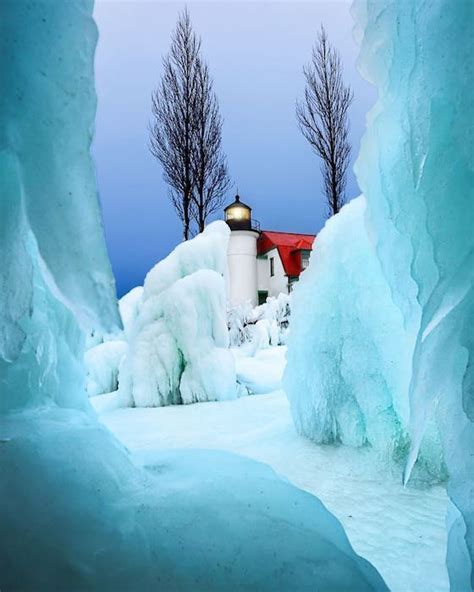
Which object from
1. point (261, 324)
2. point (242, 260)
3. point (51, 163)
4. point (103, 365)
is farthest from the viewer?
point (242, 260)

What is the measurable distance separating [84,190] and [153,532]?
1089mm

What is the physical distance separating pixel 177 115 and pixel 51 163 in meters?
14.1

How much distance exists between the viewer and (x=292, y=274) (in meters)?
17.0

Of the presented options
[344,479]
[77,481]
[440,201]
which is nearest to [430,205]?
[440,201]

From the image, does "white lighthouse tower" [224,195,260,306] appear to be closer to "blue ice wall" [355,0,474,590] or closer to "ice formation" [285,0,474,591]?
"ice formation" [285,0,474,591]

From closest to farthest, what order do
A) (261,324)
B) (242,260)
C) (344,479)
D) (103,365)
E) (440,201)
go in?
(440,201) < (344,479) < (103,365) < (261,324) < (242,260)

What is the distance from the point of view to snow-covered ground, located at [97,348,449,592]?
1.60 m

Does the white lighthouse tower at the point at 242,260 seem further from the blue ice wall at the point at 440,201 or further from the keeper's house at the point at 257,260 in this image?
the blue ice wall at the point at 440,201

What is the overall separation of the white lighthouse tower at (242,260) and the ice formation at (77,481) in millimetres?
15626

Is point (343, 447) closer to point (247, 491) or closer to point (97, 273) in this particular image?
point (247, 491)

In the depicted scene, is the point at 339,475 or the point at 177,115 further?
the point at 177,115

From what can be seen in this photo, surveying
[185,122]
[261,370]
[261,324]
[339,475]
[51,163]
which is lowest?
[261,370]

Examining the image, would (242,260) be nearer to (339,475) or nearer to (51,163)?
(339,475)

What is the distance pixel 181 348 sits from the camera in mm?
5719
